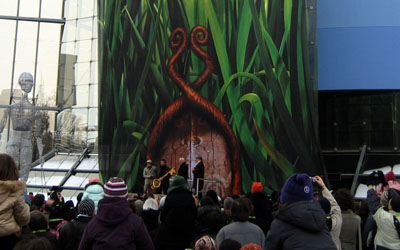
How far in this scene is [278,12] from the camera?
13.1 metres

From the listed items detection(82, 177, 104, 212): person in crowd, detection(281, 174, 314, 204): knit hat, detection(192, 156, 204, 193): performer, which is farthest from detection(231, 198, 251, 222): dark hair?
detection(192, 156, 204, 193): performer

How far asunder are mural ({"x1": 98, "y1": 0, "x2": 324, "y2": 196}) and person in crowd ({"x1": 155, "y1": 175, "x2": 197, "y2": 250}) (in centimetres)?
847

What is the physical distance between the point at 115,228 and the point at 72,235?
0.93 meters

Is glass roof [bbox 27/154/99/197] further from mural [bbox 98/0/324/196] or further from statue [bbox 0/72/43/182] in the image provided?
statue [bbox 0/72/43/182]

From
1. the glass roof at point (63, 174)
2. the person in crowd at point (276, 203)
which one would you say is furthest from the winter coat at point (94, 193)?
the glass roof at point (63, 174)

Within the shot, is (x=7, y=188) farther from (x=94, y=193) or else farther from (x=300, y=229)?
(x=300, y=229)

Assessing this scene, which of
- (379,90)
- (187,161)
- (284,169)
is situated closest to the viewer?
(284,169)

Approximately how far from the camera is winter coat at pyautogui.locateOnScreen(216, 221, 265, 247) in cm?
400

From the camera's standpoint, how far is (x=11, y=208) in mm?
3447

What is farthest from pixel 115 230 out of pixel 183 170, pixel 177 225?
pixel 183 170

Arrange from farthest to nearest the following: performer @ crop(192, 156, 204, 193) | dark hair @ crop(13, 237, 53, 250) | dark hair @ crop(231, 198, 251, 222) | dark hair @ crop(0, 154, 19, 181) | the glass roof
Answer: the glass roof → performer @ crop(192, 156, 204, 193) → dark hair @ crop(231, 198, 251, 222) → dark hair @ crop(0, 154, 19, 181) → dark hair @ crop(13, 237, 53, 250)

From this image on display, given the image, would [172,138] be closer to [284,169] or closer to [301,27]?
[284,169]

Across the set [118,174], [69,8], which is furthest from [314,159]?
[69,8]

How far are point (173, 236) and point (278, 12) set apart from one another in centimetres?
995
